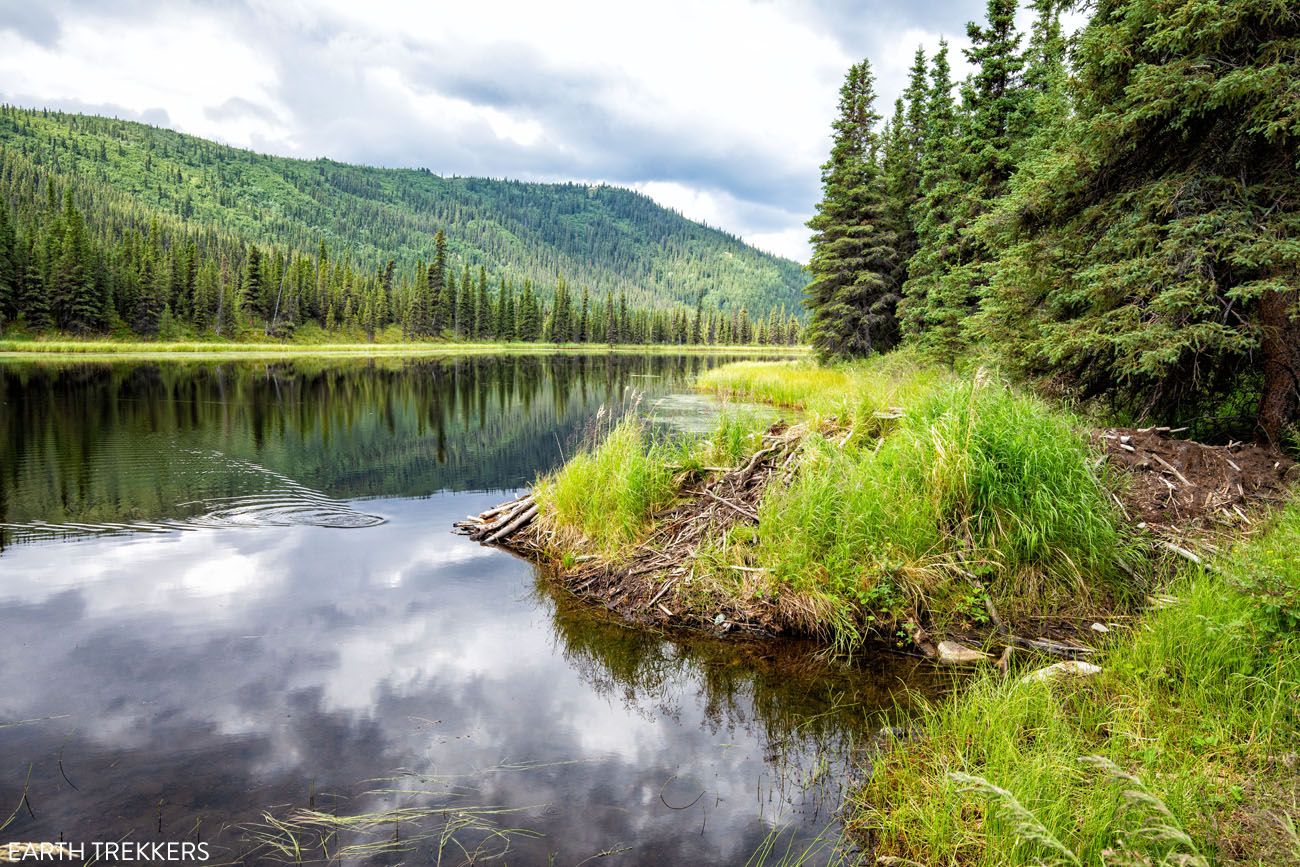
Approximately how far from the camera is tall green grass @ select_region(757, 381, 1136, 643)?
644 centimetres

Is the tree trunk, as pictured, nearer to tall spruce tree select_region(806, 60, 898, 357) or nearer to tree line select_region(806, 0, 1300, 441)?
tree line select_region(806, 0, 1300, 441)

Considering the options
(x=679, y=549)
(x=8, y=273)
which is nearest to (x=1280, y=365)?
(x=679, y=549)

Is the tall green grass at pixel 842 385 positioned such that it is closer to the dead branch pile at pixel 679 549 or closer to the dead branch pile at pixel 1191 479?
the dead branch pile at pixel 679 549

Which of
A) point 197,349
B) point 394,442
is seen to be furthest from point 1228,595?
point 197,349

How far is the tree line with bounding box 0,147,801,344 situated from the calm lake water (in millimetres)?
79766

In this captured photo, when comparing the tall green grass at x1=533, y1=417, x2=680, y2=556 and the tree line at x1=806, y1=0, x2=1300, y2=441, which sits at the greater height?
the tree line at x1=806, y1=0, x2=1300, y2=441

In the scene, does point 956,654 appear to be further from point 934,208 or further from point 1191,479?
point 934,208

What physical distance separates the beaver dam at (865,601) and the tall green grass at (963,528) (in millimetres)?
99

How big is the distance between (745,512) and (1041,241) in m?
6.84

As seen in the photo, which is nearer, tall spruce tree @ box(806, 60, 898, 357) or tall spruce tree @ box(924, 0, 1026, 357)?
tall spruce tree @ box(924, 0, 1026, 357)

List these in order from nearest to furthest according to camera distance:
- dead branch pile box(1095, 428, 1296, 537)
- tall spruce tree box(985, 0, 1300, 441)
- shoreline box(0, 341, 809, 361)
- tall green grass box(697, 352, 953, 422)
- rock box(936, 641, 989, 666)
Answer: rock box(936, 641, 989, 666)
dead branch pile box(1095, 428, 1296, 537)
tall spruce tree box(985, 0, 1300, 441)
tall green grass box(697, 352, 953, 422)
shoreline box(0, 341, 809, 361)

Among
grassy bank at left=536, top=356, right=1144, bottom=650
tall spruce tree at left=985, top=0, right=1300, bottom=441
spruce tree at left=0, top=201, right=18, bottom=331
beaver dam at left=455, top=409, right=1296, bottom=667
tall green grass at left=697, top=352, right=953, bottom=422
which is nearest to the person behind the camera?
beaver dam at left=455, top=409, right=1296, bottom=667

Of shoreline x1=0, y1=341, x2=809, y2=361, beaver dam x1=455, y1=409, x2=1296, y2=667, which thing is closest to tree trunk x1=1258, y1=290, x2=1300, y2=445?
beaver dam x1=455, y1=409, x2=1296, y2=667

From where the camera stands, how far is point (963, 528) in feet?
22.0
